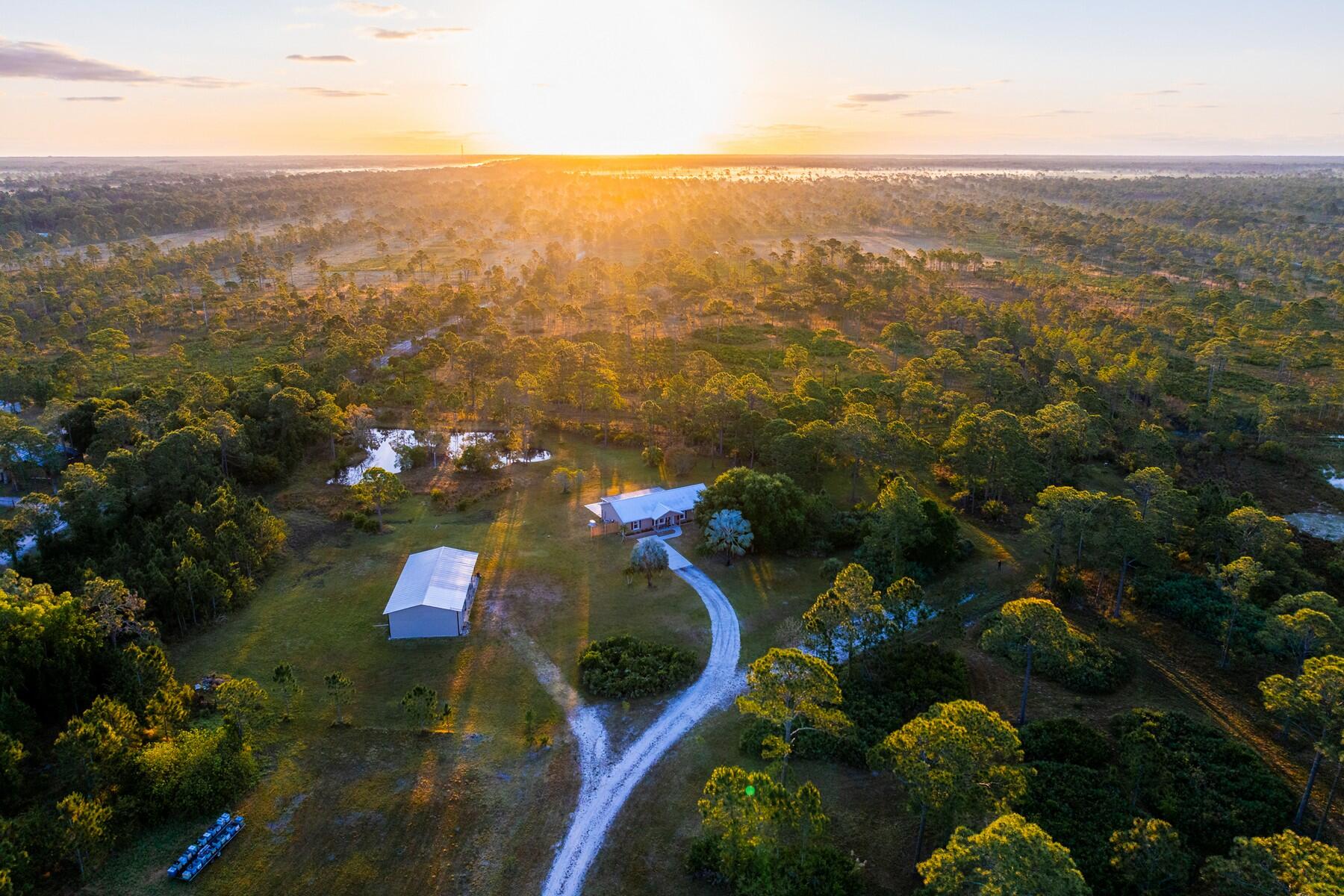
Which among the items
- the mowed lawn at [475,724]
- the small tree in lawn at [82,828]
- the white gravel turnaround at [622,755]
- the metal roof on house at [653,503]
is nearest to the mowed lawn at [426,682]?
the mowed lawn at [475,724]

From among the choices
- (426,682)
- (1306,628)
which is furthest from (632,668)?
(1306,628)

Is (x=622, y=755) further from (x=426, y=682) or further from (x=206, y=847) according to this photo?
(x=206, y=847)

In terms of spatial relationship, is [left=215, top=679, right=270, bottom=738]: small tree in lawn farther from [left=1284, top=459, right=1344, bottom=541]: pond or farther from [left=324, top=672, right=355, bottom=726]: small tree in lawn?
[left=1284, top=459, right=1344, bottom=541]: pond

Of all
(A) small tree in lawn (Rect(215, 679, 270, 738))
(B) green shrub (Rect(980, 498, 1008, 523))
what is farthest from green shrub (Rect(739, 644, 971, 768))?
(A) small tree in lawn (Rect(215, 679, 270, 738))

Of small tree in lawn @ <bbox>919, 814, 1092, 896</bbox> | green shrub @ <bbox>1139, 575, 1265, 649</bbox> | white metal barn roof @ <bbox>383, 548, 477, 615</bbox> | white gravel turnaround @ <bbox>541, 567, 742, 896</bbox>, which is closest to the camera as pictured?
small tree in lawn @ <bbox>919, 814, 1092, 896</bbox>

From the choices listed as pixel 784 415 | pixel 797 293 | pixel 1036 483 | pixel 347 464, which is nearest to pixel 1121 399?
pixel 1036 483

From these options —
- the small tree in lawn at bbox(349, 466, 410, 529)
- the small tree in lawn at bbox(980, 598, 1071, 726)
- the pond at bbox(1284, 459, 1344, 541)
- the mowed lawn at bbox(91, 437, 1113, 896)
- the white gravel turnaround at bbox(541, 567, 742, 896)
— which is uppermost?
the small tree in lawn at bbox(980, 598, 1071, 726)

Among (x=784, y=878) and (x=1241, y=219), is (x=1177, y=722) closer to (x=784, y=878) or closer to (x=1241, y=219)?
(x=784, y=878)
